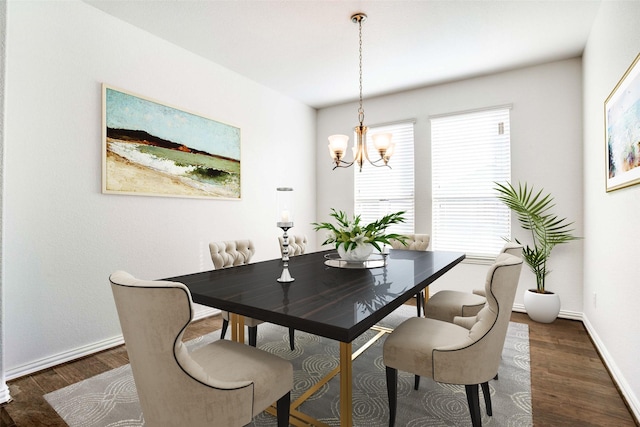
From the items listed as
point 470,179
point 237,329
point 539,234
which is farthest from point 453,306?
point 470,179

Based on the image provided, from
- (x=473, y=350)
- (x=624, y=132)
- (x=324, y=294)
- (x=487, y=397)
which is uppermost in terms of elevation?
(x=624, y=132)

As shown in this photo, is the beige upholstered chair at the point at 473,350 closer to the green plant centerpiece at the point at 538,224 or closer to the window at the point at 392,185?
the green plant centerpiece at the point at 538,224

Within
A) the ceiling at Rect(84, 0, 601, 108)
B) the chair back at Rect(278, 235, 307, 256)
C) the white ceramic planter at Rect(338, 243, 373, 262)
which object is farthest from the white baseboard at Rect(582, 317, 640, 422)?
the ceiling at Rect(84, 0, 601, 108)

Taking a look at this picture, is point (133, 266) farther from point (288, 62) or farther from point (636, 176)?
point (636, 176)

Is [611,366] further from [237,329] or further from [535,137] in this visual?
[237,329]

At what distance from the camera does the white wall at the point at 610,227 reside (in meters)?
1.89

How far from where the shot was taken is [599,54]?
8.69 feet

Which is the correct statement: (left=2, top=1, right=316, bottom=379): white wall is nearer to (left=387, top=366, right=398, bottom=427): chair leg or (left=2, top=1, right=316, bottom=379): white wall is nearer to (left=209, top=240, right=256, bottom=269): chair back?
(left=209, top=240, right=256, bottom=269): chair back

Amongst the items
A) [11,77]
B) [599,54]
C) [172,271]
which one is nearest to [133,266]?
[172,271]

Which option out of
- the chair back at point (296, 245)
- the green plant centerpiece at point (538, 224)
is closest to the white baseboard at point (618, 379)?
the green plant centerpiece at point (538, 224)

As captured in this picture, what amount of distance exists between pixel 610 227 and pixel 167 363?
2.93 metres

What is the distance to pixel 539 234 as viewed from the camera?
11.5ft

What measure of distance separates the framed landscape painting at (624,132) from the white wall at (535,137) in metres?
1.16

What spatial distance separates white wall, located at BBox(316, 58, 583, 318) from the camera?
136 inches
